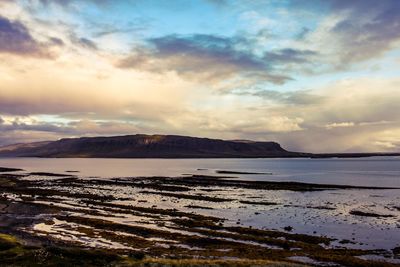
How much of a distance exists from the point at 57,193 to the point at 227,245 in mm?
51281

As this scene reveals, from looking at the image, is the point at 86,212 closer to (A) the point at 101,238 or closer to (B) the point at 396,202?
(A) the point at 101,238

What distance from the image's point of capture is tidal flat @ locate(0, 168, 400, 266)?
93.4ft

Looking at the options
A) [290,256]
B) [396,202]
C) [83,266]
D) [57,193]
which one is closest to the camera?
[83,266]

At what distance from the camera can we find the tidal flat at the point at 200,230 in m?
28.5

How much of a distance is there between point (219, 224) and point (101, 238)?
13229 mm

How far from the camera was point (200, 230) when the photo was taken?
41062 millimetres

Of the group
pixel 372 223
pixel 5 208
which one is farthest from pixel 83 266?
pixel 5 208

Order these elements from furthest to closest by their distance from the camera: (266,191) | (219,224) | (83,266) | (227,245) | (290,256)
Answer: (266,191), (219,224), (227,245), (290,256), (83,266)

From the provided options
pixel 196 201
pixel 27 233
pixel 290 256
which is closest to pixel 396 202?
pixel 196 201

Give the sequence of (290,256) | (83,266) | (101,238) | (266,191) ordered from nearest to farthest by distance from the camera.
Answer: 1. (83,266)
2. (290,256)
3. (101,238)
4. (266,191)

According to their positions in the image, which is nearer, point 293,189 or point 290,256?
point 290,256

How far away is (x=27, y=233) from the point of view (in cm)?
3884

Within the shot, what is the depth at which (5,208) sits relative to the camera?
57.1 m

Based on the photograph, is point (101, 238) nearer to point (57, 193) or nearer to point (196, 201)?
point (196, 201)
